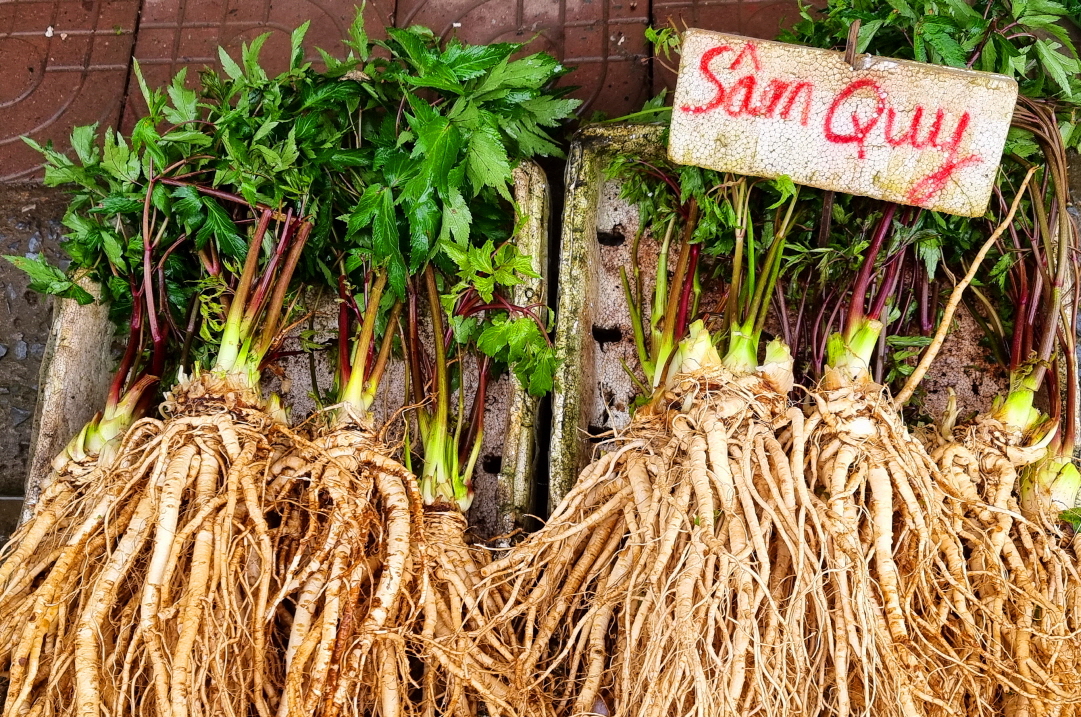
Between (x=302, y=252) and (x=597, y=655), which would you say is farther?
(x=302, y=252)

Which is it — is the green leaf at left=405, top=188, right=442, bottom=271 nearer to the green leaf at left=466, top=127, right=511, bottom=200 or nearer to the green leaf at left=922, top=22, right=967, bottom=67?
the green leaf at left=466, top=127, right=511, bottom=200

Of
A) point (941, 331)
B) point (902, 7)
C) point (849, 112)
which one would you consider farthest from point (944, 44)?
→ point (941, 331)

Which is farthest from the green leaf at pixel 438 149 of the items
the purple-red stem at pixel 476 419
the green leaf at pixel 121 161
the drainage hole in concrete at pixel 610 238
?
the green leaf at pixel 121 161

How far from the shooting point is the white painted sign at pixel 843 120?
4.34ft

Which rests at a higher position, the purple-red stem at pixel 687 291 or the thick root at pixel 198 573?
the purple-red stem at pixel 687 291

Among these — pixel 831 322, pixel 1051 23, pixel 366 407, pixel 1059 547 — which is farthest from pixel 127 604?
pixel 1051 23

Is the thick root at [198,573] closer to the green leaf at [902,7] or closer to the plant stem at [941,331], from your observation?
the plant stem at [941,331]

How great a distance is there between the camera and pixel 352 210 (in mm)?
1412

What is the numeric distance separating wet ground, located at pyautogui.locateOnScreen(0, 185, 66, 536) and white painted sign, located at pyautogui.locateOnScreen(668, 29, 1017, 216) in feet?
5.62

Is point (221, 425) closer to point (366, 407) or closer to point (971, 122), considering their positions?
point (366, 407)

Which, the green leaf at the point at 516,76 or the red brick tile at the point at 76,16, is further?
the red brick tile at the point at 76,16

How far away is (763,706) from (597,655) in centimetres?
26

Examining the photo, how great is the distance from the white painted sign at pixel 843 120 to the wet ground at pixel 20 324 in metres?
1.71

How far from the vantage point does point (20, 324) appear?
2062mm
